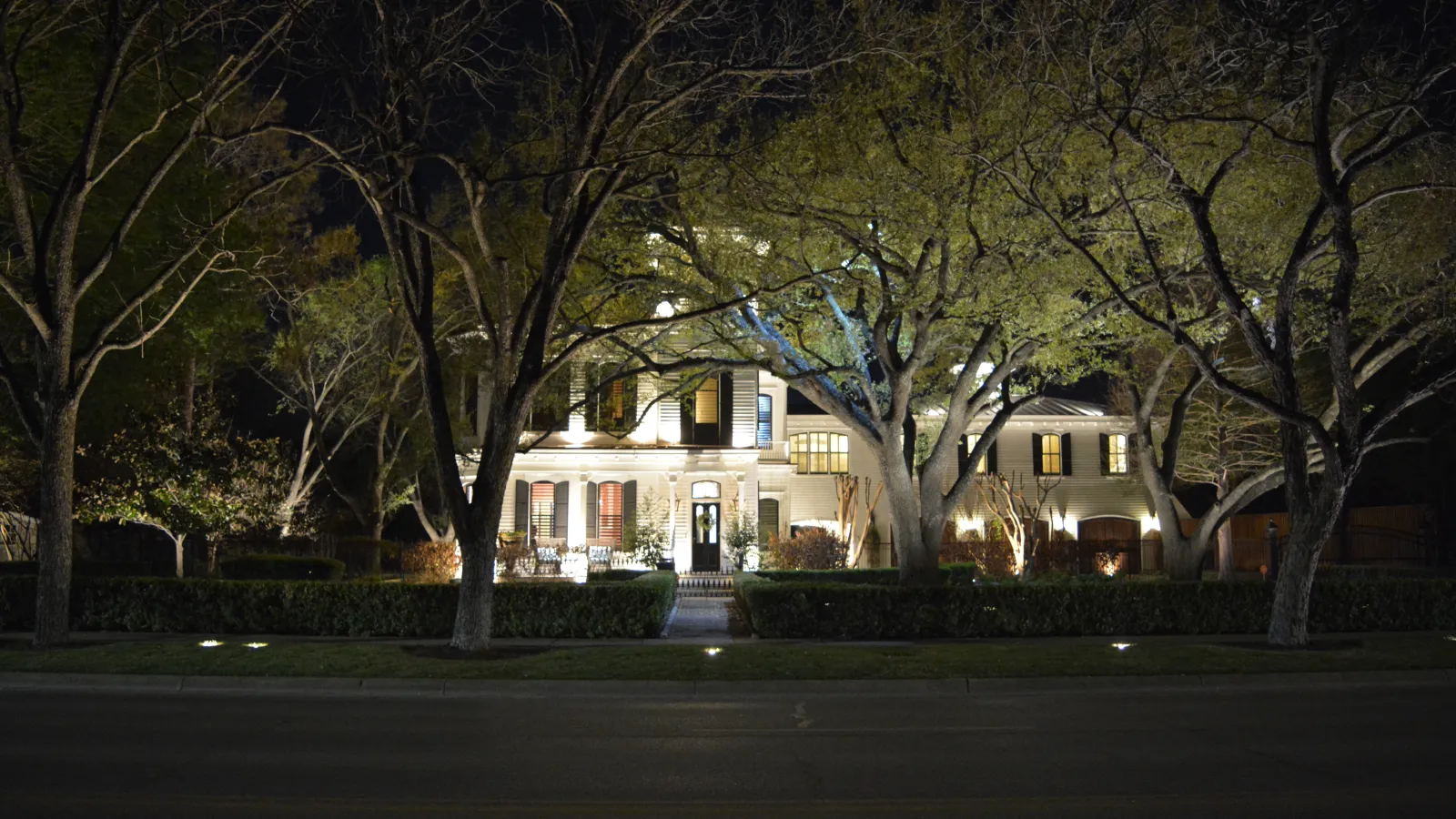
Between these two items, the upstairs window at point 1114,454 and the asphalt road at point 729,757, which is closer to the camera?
the asphalt road at point 729,757

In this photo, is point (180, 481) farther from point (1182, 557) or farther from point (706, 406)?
point (1182, 557)

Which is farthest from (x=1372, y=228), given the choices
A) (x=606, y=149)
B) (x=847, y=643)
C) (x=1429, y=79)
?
(x=606, y=149)

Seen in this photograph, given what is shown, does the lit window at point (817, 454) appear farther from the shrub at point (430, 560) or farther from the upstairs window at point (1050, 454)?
the shrub at point (430, 560)

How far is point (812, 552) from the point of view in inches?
1305

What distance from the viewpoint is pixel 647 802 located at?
290 inches

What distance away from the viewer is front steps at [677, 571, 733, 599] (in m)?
31.5

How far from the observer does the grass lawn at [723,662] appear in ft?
45.6

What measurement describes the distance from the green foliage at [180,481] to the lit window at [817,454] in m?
19.5

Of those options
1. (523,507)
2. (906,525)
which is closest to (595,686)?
(906,525)

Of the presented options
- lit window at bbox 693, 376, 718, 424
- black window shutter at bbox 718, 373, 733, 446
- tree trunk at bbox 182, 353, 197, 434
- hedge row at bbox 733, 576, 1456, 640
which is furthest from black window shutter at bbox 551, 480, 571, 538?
hedge row at bbox 733, 576, 1456, 640

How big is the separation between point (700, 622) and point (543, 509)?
47.4 feet

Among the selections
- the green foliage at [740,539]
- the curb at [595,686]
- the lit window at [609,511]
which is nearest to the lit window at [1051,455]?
the green foliage at [740,539]

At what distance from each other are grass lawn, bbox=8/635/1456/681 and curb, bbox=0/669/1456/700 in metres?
0.19

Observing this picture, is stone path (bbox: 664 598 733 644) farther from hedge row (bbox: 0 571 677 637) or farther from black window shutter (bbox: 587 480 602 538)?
black window shutter (bbox: 587 480 602 538)
